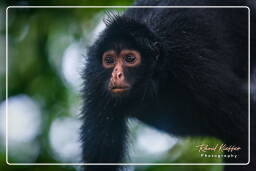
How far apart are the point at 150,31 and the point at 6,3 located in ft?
2.57

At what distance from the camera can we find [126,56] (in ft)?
14.4

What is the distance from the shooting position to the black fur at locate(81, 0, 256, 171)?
436cm

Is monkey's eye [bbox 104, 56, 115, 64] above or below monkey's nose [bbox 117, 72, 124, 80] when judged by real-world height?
above

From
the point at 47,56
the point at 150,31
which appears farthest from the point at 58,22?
the point at 150,31

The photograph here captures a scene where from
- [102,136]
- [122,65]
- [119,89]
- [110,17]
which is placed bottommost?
[102,136]

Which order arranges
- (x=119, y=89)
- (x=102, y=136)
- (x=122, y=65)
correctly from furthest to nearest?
(x=102, y=136), (x=122, y=65), (x=119, y=89)

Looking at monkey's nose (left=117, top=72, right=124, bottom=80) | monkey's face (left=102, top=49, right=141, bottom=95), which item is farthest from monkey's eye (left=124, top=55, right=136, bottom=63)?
monkey's nose (left=117, top=72, right=124, bottom=80)

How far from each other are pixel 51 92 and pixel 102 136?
448mm

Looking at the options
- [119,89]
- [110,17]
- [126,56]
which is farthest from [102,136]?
[110,17]

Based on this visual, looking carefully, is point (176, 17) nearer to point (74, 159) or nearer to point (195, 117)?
point (195, 117)

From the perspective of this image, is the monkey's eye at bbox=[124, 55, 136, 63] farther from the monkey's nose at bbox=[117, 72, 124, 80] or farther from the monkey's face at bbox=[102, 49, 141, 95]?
the monkey's nose at bbox=[117, 72, 124, 80]

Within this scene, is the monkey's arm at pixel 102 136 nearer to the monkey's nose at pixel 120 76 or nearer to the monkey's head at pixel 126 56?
the monkey's head at pixel 126 56

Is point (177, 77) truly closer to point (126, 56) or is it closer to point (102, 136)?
point (126, 56)

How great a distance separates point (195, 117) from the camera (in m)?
4.51
